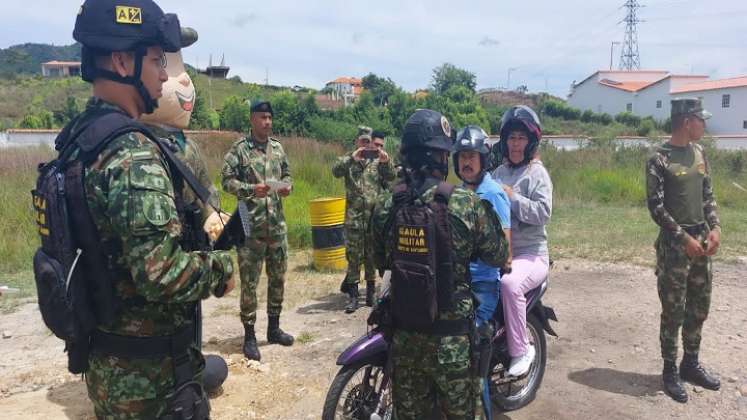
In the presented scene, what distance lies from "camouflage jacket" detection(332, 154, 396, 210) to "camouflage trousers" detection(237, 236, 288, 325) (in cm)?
160

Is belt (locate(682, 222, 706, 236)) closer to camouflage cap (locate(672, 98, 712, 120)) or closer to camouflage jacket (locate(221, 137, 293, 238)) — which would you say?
camouflage cap (locate(672, 98, 712, 120))

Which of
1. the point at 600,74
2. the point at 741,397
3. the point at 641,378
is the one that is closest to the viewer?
the point at 741,397

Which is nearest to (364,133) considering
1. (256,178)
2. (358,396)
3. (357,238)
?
(357,238)

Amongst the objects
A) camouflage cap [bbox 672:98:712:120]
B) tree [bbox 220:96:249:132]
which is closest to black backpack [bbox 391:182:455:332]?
camouflage cap [bbox 672:98:712:120]

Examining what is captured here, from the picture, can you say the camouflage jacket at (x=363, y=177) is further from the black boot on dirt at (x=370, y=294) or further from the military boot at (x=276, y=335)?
the military boot at (x=276, y=335)

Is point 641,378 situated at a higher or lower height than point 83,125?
lower

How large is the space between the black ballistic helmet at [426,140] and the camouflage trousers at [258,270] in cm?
255

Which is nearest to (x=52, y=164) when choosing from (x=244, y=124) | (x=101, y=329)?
(x=101, y=329)

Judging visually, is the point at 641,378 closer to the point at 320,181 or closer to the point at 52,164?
the point at 52,164

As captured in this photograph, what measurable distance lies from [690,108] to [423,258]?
2768 mm

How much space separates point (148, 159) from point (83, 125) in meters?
0.28

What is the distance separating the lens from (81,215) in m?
1.78

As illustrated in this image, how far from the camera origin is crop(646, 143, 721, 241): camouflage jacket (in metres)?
4.00

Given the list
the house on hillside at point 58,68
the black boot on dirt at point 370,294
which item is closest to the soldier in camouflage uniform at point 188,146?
the black boot on dirt at point 370,294
